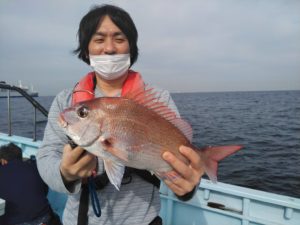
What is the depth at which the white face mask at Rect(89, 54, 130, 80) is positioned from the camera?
2408 mm

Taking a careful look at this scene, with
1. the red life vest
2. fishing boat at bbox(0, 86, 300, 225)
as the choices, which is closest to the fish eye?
the red life vest

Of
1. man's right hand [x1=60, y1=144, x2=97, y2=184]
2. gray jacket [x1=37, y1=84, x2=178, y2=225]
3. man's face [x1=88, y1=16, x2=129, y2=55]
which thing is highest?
man's face [x1=88, y1=16, x2=129, y2=55]

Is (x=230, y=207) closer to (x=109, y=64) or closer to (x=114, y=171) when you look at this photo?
(x=114, y=171)

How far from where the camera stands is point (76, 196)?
7.81ft

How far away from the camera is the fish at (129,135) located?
185cm

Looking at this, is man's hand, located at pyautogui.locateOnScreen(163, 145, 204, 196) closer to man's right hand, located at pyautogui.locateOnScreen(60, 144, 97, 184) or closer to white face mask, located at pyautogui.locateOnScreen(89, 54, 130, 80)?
man's right hand, located at pyautogui.locateOnScreen(60, 144, 97, 184)

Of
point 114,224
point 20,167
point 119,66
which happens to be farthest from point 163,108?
point 20,167

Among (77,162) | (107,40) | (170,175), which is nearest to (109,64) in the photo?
(107,40)

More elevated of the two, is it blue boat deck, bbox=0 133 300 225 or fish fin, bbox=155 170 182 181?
fish fin, bbox=155 170 182 181

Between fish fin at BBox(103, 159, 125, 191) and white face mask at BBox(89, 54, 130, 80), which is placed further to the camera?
white face mask at BBox(89, 54, 130, 80)

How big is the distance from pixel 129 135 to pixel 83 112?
1.27 feet

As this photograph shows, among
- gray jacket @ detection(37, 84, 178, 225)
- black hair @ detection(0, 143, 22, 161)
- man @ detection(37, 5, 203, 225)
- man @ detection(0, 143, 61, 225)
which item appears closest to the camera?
man @ detection(37, 5, 203, 225)

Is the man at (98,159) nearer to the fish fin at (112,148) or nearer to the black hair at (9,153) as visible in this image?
the fish fin at (112,148)

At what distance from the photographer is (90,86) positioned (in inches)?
98.6
